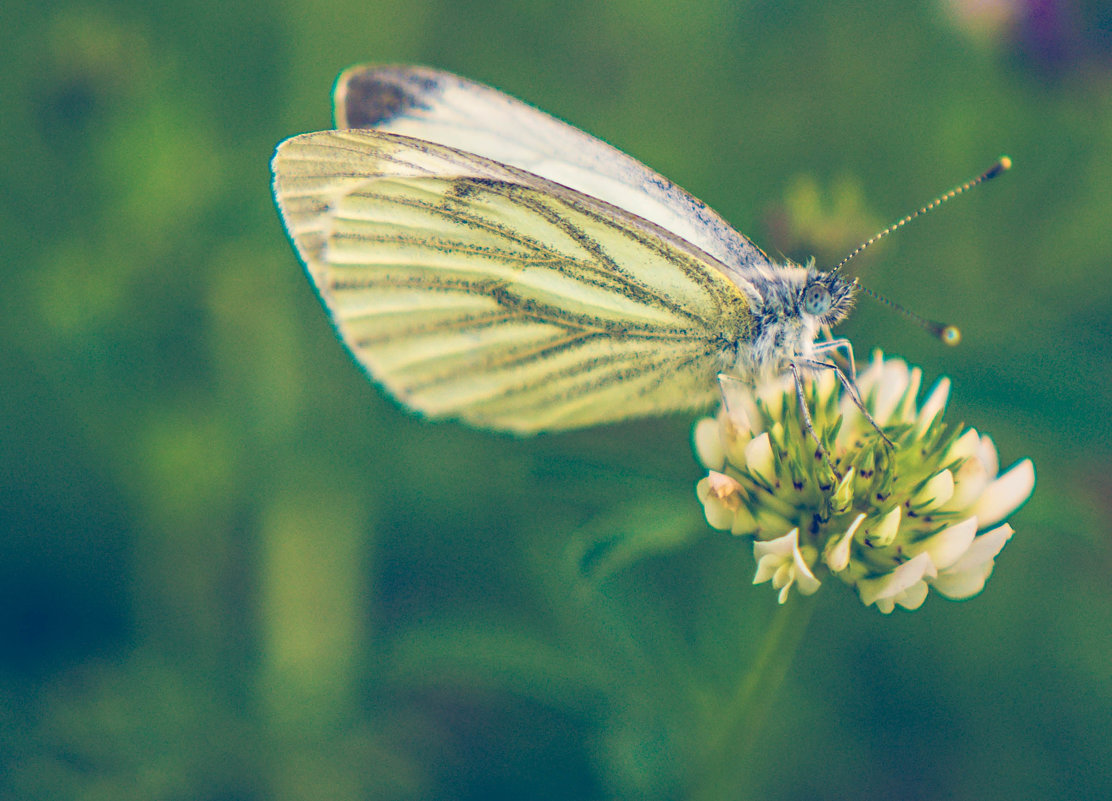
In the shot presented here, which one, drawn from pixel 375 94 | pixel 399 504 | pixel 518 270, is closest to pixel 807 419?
pixel 518 270

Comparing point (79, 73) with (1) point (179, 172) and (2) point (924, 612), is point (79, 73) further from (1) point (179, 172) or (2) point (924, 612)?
(2) point (924, 612)

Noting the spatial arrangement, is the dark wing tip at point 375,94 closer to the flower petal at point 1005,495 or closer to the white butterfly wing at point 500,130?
the white butterfly wing at point 500,130

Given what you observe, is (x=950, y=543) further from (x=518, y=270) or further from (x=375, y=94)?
(x=375, y=94)

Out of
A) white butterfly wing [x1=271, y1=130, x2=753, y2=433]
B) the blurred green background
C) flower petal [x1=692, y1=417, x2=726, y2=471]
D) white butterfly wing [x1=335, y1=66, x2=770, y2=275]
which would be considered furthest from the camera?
the blurred green background

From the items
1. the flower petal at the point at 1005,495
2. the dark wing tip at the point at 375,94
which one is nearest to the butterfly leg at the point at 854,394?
the flower petal at the point at 1005,495

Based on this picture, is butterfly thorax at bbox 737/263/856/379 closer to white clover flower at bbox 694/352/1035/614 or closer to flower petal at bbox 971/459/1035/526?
white clover flower at bbox 694/352/1035/614

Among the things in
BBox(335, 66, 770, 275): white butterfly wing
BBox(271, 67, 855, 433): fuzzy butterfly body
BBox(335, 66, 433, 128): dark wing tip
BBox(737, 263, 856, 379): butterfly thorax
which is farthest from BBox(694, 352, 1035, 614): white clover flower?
BBox(335, 66, 433, 128): dark wing tip
